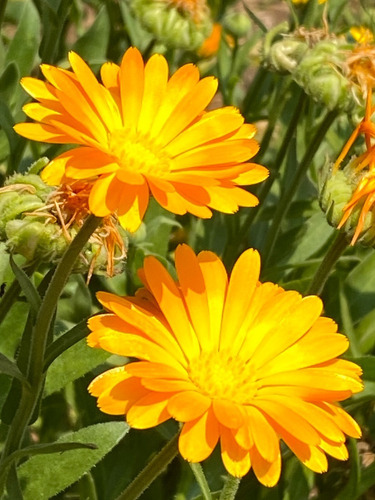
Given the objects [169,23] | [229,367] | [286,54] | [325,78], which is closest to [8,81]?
[169,23]

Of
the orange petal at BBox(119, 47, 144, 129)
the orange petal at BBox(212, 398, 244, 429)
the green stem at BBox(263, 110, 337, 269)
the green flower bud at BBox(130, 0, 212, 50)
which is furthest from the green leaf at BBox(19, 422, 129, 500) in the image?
the green flower bud at BBox(130, 0, 212, 50)

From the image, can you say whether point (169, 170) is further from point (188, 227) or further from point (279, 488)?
point (188, 227)

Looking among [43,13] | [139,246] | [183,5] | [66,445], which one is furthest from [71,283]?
[66,445]

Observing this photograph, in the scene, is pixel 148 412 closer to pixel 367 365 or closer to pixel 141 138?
pixel 141 138

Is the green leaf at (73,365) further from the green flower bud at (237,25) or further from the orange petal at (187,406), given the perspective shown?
the green flower bud at (237,25)

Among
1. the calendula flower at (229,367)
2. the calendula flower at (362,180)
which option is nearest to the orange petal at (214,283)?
the calendula flower at (229,367)

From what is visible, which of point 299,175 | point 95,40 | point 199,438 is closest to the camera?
point 199,438
